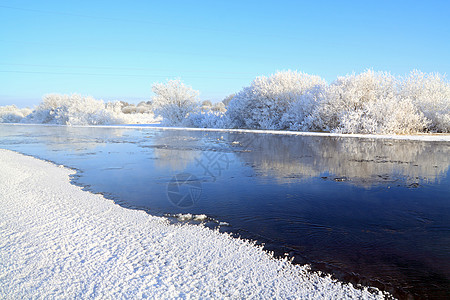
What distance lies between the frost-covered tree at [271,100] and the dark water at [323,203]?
1868 centimetres

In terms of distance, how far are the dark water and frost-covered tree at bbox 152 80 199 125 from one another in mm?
26824

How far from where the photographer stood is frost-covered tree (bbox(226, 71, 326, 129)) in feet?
94.7

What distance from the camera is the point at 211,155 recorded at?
1165 centimetres

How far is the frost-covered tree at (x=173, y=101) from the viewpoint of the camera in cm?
3684

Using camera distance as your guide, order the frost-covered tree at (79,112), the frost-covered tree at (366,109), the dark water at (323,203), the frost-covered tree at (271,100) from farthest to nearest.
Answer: the frost-covered tree at (79,112) < the frost-covered tree at (271,100) < the frost-covered tree at (366,109) < the dark water at (323,203)

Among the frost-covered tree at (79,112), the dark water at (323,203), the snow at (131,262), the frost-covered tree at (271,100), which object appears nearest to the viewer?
the snow at (131,262)

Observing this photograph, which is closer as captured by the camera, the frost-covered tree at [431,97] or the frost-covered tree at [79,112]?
the frost-covered tree at [431,97]

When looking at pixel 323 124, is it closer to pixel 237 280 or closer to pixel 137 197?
pixel 137 197

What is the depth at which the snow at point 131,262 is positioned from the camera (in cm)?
262

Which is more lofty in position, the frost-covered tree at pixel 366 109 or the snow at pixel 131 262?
the frost-covered tree at pixel 366 109

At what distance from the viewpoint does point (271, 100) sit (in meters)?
29.3

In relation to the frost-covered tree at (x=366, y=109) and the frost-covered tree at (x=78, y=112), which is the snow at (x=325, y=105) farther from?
the frost-covered tree at (x=78, y=112)

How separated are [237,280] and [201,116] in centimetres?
3264

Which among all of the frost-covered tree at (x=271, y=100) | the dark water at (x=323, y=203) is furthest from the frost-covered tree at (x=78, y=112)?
the dark water at (x=323, y=203)
